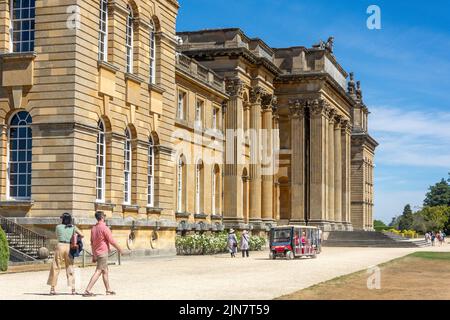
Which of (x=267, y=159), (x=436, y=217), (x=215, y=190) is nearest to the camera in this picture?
(x=215, y=190)

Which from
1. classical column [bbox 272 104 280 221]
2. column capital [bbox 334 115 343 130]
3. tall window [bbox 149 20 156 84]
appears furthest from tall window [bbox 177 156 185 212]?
column capital [bbox 334 115 343 130]

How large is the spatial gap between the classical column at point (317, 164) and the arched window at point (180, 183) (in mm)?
25512

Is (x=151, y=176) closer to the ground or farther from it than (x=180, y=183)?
closer to the ground

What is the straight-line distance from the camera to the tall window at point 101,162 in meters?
31.6

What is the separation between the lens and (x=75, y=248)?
1812 cm

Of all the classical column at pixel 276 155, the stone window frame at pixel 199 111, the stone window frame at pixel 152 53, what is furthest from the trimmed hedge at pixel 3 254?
the classical column at pixel 276 155

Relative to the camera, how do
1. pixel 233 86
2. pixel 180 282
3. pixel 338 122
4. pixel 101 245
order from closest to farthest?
1. pixel 101 245
2. pixel 180 282
3. pixel 233 86
4. pixel 338 122

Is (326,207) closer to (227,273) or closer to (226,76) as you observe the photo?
(226,76)

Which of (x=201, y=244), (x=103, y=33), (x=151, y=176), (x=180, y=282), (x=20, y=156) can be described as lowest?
(x=180, y=282)

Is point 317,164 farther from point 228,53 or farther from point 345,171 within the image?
point 228,53

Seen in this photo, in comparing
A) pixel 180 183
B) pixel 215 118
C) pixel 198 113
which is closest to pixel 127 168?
pixel 180 183

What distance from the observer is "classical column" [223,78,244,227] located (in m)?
56.4

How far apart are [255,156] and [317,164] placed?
12.2m

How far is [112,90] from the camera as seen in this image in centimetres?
3200
